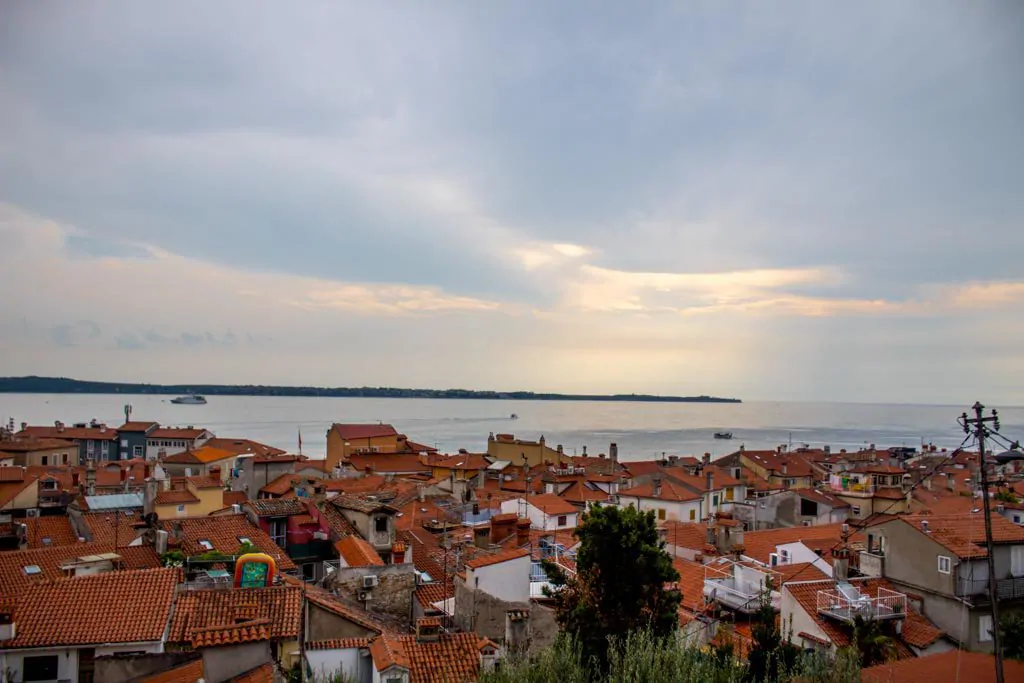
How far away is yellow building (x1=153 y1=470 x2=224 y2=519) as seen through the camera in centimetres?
2936

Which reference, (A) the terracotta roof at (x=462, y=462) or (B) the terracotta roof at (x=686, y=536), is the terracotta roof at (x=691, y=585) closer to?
(B) the terracotta roof at (x=686, y=536)

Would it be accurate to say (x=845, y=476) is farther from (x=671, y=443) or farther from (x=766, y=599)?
(x=671, y=443)

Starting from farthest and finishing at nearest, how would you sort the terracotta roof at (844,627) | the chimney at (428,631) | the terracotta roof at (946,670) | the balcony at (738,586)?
the balcony at (738,586) < the terracotta roof at (844,627) < the chimney at (428,631) < the terracotta roof at (946,670)

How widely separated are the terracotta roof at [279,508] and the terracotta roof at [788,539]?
1597 cm

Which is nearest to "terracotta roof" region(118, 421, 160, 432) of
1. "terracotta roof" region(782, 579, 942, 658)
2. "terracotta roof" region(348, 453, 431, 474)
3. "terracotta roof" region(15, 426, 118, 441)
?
"terracotta roof" region(15, 426, 118, 441)

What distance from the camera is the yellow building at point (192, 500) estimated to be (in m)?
29.4

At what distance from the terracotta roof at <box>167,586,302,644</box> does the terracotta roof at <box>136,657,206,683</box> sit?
577 millimetres

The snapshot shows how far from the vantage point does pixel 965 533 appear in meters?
19.4

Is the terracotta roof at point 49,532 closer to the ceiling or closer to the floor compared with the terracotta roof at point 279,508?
closer to the floor

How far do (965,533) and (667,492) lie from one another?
24.0m

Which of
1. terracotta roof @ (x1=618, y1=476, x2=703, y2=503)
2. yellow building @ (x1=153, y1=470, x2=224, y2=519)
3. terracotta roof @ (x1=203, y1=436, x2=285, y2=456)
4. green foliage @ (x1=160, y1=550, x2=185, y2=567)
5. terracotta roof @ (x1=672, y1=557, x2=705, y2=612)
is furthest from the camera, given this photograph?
terracotta roof @ (x1=203, y1=436, x2=285, y2=456)

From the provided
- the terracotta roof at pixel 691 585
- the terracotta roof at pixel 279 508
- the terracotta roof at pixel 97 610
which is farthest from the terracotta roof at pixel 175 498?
the terracotta roof at pixel 691 585

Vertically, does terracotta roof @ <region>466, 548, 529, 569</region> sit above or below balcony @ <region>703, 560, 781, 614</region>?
above

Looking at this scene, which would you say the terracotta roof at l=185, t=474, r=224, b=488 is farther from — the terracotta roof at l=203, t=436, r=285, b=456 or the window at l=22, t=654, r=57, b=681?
the terracotta roof at l=203, t=436, r=285, b=456
